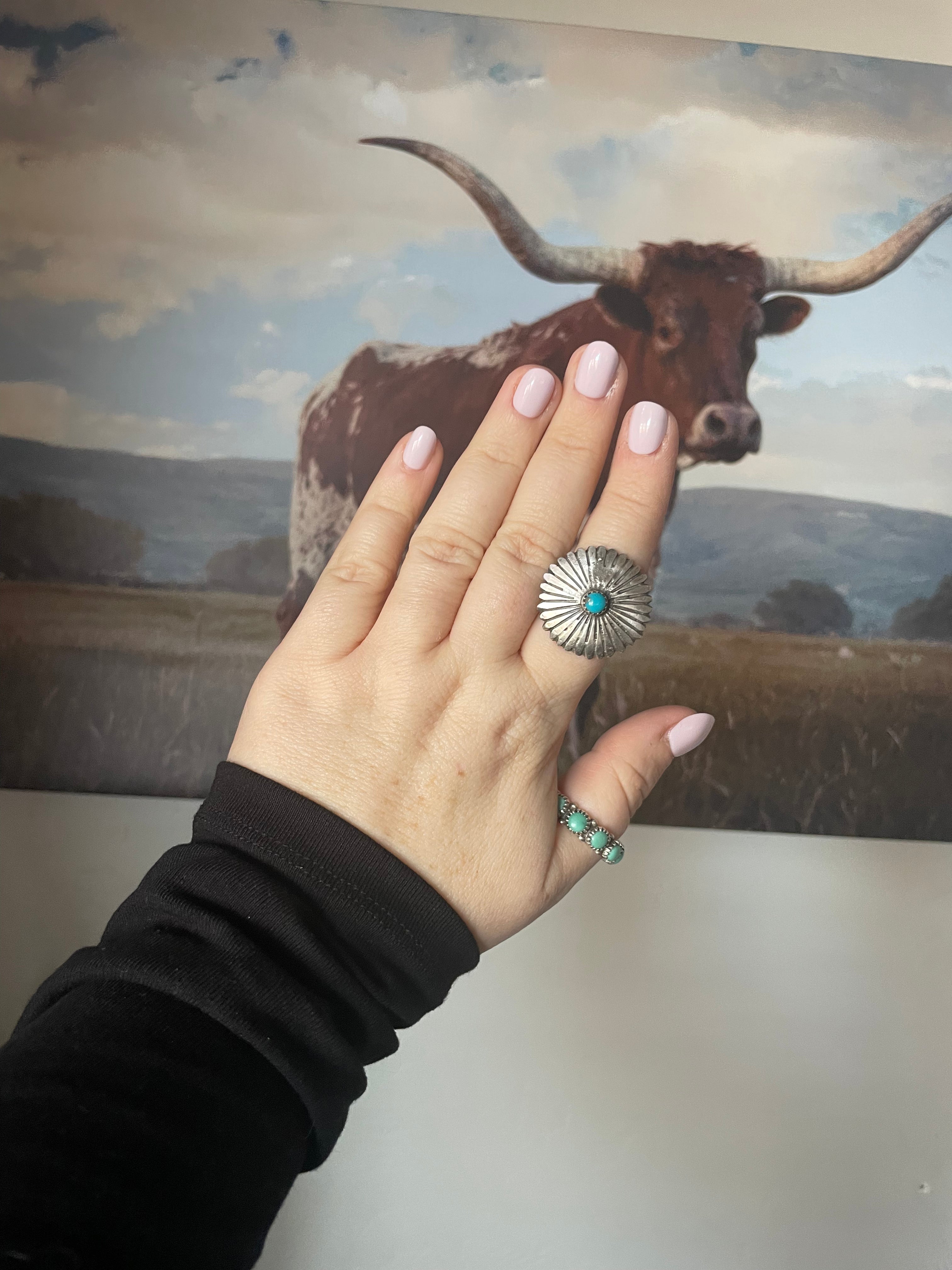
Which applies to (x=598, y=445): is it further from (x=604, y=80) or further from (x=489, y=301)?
(x=604, y=80)

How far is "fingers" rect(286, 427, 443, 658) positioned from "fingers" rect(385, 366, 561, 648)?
0.02m

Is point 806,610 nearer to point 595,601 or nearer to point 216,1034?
point 595,601

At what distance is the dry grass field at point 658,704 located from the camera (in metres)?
0.91

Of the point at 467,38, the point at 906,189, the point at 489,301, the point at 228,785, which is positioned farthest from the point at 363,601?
the point at 906,189

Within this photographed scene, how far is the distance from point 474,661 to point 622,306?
569 mm

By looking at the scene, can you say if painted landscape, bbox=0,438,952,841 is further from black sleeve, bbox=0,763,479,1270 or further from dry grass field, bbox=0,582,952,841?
black sleeve, bbox=0,763,479,1270

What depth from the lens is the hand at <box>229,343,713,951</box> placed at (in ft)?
1.79

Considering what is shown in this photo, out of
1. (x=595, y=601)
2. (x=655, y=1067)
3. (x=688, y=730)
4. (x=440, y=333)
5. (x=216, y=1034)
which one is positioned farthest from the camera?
(x=655, y=1067)

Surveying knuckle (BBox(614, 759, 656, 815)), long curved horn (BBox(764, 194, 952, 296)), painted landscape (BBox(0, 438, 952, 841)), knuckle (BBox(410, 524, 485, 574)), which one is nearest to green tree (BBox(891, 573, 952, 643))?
painted landscape (BBox(0, 438, 952, 841))

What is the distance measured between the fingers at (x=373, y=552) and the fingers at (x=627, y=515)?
13 cm

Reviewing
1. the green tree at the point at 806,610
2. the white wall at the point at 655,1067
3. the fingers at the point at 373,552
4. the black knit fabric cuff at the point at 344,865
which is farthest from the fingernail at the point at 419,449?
the white wall at the point at 655,1067

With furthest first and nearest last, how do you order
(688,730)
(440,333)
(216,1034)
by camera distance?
(440,333), (688,730), (216,1034)

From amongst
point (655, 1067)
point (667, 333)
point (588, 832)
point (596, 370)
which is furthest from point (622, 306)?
point (655, 1067)

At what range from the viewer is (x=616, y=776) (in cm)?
62
